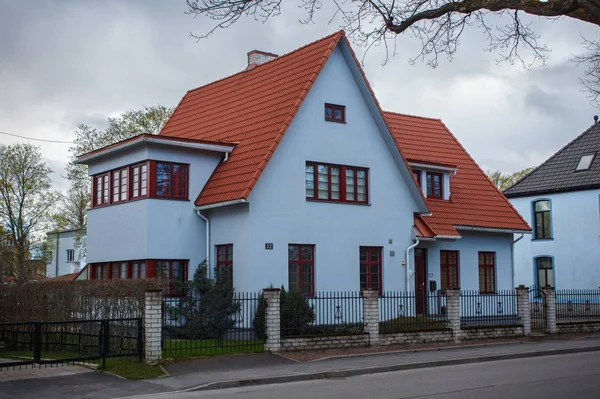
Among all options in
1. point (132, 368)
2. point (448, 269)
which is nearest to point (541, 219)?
point (448, 269)

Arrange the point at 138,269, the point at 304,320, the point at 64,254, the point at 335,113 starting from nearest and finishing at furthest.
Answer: the point at 304,320 → the point at 138,269 → the point at 335,113 → the point at 64,254

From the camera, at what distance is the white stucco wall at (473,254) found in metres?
28.5

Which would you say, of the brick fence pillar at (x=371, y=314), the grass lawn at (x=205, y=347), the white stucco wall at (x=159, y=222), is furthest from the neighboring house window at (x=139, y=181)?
the brick fence pillar at (x=371, y=314)

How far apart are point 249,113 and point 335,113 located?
3.36 metres

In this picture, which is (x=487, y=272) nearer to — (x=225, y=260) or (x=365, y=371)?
(x=225, y=260)

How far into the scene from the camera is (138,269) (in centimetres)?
2489

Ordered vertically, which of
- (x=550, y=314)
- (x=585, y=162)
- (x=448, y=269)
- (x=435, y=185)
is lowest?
(x=550, y=314)

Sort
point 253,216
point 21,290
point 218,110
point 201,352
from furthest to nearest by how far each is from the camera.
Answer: point 218,110 → point 253,216 → point 21,290 → point 201,352

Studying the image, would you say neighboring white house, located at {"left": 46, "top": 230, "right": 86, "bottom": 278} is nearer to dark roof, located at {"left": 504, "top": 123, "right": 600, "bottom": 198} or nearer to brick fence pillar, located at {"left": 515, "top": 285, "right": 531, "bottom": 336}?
dark roof, located at {"left": 504, "top": 123, "right": 600, "bottom": 198}

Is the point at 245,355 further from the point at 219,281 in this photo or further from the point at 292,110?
the point at 292,110

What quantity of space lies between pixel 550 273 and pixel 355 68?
762 inches

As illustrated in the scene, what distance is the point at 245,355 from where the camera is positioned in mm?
18922

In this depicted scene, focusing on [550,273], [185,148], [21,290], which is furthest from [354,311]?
[550,273]

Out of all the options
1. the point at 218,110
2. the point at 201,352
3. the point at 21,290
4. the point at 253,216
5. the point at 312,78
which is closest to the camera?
the point at 201,352
